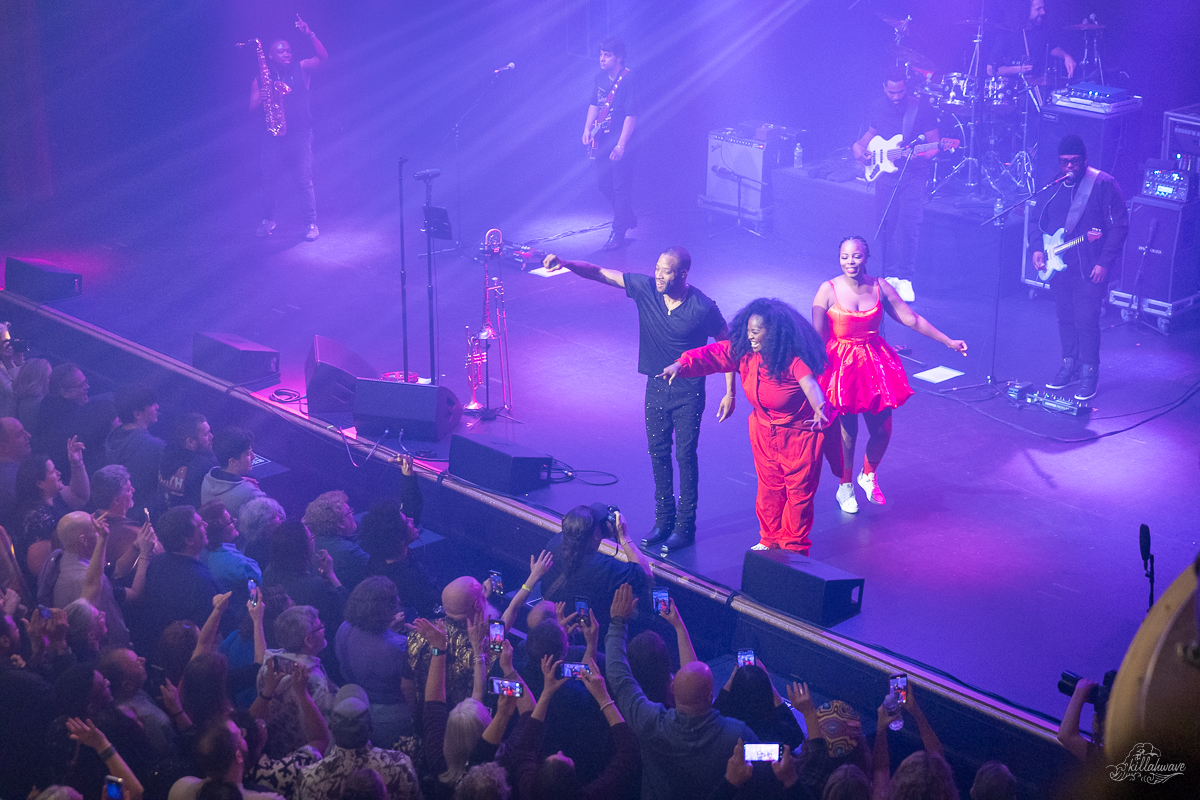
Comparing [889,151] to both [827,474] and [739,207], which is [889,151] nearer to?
[739,207]

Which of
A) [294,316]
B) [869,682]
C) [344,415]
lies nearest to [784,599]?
[869,682]

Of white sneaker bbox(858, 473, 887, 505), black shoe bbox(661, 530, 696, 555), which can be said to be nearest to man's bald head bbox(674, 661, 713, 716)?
black shoe bbox(661, 530, 696, 555)

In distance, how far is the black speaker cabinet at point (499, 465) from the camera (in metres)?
6.02

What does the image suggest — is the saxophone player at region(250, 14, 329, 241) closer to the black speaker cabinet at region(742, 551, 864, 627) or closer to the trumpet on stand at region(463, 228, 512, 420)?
the trumpet on stand at region(463, 228, 512, 420)

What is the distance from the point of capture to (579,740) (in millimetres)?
3707

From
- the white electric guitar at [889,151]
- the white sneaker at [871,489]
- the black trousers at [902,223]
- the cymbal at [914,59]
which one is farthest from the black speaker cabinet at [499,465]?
the cymbal at [914,59]

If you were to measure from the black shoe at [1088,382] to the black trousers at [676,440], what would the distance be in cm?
305

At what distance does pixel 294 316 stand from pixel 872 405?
17.5 feet

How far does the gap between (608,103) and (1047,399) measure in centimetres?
497

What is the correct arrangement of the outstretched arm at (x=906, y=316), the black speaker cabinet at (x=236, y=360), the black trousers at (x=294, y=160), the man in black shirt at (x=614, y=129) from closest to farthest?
the outstretched arm at (x=906, y=316), the black speaker cabinet at (x=236, y=360), the man in black shirt at (x=614, y=129), the black trousers at (x=294, y=160)

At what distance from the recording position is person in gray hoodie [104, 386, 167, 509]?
5887mm

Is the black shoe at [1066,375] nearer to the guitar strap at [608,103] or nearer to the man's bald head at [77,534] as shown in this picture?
the guitar strap at [608,103]

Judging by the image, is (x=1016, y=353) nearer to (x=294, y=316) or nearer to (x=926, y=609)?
(x=926, y=609)

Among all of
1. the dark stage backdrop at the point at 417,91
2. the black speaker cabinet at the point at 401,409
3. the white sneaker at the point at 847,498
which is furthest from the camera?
the dark stage backdrop at the point at 417,91
